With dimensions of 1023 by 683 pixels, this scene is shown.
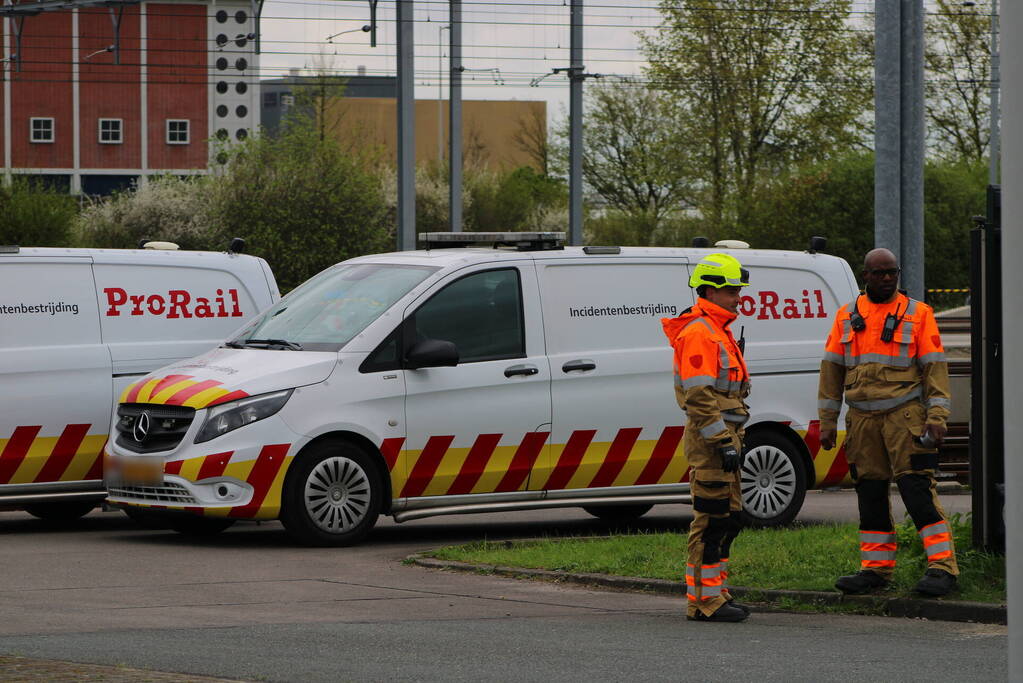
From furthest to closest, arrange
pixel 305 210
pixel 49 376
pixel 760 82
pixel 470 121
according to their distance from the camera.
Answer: pixel 470 121 → pixel 760 82 → pixel 305 210 → pixel 49 376

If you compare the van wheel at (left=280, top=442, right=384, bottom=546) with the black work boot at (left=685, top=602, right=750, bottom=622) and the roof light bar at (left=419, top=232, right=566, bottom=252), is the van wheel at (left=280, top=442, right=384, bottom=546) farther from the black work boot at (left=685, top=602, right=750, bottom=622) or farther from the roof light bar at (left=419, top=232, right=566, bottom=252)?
the black work boot at (left=685, top=602, right=750, bottom=622)

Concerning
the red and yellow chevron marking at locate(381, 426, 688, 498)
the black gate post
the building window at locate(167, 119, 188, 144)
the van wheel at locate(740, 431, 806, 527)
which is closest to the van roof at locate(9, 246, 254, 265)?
the red and yellow chevron marking at locate(381, 426, 688, 498)

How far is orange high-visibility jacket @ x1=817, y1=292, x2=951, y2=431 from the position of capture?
28.0ft

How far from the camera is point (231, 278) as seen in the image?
43.2 feet

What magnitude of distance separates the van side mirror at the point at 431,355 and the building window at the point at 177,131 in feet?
247

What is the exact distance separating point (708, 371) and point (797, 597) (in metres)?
1.39

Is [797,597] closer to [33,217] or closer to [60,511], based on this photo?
[60,511]

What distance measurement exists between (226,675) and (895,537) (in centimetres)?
380

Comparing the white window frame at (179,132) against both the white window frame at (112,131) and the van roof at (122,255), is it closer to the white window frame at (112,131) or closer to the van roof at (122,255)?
the white window frame at (112,131)

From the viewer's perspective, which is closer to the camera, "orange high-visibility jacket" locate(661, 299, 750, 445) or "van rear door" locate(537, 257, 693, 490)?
"orange high-visibility jacket" locate(661, 299, 750, 445)

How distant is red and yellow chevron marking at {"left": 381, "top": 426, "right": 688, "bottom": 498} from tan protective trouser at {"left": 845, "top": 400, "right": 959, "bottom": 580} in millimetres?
3334

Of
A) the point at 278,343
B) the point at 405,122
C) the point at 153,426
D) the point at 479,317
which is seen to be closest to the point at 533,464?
the point at 479,317

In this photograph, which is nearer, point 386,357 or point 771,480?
point 386,357

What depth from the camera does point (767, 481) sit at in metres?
12.3
